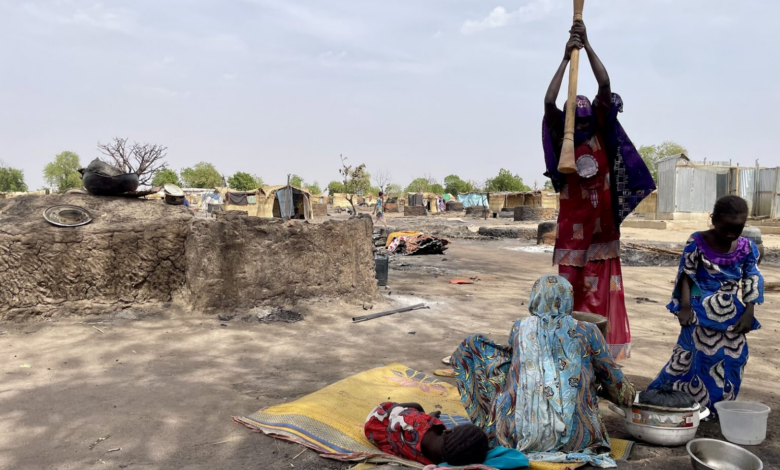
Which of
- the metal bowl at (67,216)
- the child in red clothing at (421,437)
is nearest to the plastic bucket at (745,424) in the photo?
the child in red clothing at (421,437)

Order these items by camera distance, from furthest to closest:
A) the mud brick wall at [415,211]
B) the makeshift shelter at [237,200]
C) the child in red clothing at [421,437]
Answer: the mud brick wall at [415,211] < the makeshift shelter at [237,200] < the child in red clothing at [421,437]

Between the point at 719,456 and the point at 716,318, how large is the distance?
0.85 meters

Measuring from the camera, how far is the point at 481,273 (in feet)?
31.1

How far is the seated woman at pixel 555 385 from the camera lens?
2.26m

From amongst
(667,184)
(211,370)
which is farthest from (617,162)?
(667,184)

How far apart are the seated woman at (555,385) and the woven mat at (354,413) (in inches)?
4.6

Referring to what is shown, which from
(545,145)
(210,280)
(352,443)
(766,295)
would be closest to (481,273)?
(766,295)

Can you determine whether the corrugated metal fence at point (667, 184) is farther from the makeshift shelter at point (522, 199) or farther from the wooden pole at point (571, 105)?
the makeshift shelter at point (522, 199)

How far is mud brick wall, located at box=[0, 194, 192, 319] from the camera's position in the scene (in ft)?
16.2

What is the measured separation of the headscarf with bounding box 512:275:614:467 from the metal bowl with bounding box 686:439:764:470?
359 millimetres

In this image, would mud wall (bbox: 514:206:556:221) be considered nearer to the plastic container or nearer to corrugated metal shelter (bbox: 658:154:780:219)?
corrugated metal shelter (bbox: 658:154:780:219)

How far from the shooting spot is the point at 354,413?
9.74 feet

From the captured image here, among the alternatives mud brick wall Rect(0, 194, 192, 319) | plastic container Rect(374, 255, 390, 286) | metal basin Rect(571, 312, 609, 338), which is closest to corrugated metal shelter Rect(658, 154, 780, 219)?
plastic container Rect(374, 255, 390, 286)

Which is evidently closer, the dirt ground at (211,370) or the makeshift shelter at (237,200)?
the dirt ground at (211,370)
